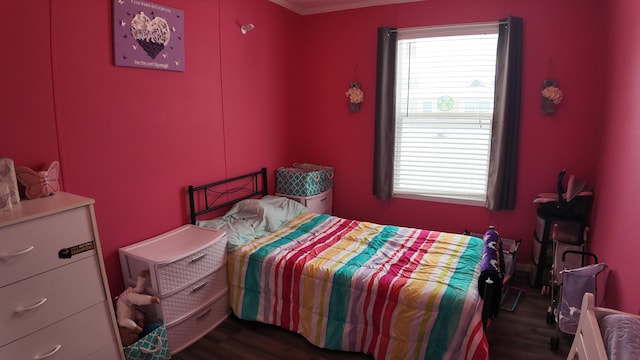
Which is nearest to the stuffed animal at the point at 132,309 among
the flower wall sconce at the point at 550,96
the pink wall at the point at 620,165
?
the pink wall at the point at 620,165

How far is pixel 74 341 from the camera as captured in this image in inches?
69.7

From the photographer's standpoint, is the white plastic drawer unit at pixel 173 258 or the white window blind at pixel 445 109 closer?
the white plastic drawer unit at pixel 173 258

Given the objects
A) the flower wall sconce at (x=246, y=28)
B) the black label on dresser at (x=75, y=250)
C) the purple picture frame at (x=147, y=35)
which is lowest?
the black label on dresser at (x=75, y=250)

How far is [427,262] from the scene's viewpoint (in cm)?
252

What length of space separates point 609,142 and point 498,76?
100cm

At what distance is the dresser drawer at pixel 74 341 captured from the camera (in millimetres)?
1611

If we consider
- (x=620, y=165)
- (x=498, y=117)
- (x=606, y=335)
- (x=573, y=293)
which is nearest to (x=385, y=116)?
(x=498, y=117)

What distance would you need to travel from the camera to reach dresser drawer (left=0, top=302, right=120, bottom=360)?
63.4 inches

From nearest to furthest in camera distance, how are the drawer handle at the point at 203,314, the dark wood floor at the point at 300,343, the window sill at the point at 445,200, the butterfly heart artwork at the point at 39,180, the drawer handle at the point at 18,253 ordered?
the drawer handle at the point at 18,253
the butterfly heart artwork at the point at 39,180
the dark wood floor at the point at 300,343
the drawer handle at the point at 203,314
the window sill at the point at 445,200

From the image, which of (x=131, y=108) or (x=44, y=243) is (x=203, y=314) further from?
(x=131, y=108)

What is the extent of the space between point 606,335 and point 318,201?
8.84ft

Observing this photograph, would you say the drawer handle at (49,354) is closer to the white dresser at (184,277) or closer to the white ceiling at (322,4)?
the white dresser at (184,277)

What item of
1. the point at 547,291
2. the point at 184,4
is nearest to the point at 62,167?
the point at 184,4

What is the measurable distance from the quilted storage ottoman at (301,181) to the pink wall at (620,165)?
2392 millimetres
